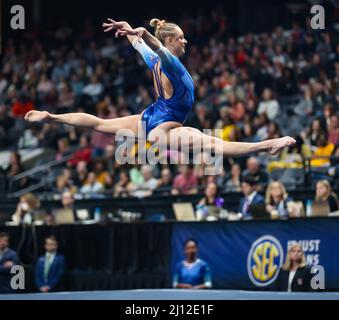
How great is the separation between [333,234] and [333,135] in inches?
114

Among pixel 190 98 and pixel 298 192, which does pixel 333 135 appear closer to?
pixel 298 192

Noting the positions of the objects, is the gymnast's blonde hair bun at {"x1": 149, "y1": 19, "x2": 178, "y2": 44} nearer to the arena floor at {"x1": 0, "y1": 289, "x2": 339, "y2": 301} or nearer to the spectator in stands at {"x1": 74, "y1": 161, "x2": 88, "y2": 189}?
the arena floor at {"x1": 0, "y1": 289, "x2": 339, "y2": 301}

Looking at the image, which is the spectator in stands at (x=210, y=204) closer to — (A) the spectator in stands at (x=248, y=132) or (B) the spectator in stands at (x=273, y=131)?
(B) the spectator in stands at (x=273, y=131)

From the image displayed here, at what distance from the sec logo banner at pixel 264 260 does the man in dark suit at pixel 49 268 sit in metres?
2.66

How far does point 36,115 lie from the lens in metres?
7.79

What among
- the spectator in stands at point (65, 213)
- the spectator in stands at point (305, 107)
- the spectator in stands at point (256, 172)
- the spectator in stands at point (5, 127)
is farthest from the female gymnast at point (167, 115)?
the spectator in stands at point (5, 127)

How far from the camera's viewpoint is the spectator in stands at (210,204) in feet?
37.3

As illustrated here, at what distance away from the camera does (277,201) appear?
1060 centimetres

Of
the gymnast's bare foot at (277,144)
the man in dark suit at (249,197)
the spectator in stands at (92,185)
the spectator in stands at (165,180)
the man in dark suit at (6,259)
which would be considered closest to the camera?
the gymnast's bare foot at (277,144)

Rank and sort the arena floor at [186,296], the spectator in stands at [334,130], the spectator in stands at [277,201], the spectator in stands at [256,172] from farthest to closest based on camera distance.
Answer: the spectator in stands at [334,130] < the spectator in stands at [256,172] < the spectator in stands at [277,201] < the arena floor at [186,296]

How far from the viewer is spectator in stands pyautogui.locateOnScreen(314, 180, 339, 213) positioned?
1020cm

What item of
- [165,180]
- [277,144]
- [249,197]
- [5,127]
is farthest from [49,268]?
[5,127]

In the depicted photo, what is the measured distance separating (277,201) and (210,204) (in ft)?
3.96
